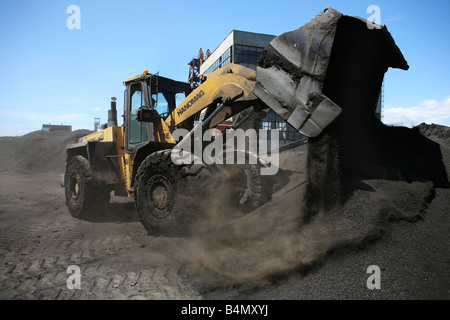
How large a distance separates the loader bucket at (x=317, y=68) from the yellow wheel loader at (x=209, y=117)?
0.01 m

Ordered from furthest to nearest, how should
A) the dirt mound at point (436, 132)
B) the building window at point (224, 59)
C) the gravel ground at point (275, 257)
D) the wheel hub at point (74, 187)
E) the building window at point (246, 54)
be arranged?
the building window at point (224, 59), the building window at point (246, 54), the wheel hub at point (74, 187), the dirt mound at point (436, 132), the gravel ground at point (275, 257)

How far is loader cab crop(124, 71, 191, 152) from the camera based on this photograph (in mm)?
5961

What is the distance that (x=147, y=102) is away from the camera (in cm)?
600

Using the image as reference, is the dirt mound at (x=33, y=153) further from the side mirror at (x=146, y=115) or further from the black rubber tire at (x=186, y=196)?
the black rubber tire at (x=186, y=196)

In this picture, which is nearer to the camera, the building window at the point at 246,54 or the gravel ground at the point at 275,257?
the gravel ground at the point at 275,257

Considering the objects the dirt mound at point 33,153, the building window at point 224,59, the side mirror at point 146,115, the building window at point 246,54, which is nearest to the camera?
the side mirror at point 146,115

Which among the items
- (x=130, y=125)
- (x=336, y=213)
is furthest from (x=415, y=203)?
(x=130, y=125)

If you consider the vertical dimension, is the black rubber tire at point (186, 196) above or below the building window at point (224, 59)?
below

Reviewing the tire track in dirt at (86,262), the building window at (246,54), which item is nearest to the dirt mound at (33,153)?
the building window at (246,54)

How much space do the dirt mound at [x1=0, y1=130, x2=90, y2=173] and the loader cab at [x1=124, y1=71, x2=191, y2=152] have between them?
846 inches

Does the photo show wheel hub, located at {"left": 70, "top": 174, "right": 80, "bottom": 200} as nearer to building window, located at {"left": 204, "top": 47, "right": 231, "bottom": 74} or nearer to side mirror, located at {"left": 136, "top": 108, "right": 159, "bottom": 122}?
side mirror, located at {"left": 136, "top": 108, "right": 159, "bottom": 122}

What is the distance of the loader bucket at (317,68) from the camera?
3.58 m

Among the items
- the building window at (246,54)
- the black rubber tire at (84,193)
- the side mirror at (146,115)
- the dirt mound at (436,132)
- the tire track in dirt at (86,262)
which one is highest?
the building window at (246,54)

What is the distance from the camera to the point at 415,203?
12.4 ft
